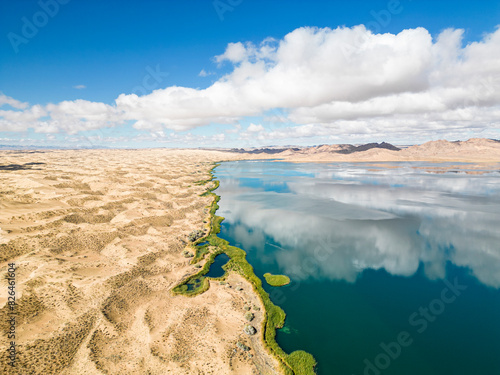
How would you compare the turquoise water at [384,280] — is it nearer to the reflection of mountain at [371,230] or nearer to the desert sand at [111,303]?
the reflection of mountain at [371,230]

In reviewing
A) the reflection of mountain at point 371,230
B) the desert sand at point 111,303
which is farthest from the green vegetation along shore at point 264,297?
the reflection of mountain at point 371,230

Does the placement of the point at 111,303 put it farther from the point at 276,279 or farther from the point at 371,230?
the point at 371,230

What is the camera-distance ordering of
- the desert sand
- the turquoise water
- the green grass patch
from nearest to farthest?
the desert sand < the turquoise water < the green grass patch

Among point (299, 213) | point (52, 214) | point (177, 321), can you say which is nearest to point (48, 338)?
point (177, 321)

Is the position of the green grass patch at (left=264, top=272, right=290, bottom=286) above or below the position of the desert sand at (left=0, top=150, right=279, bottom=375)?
below

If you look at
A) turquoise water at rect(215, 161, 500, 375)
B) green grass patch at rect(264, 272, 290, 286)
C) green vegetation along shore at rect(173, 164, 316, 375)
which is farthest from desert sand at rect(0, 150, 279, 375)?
turquoise water at rect(215, 161, 500, 375)

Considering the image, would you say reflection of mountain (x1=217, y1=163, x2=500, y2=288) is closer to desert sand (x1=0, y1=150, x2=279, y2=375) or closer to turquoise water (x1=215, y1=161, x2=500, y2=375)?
turquoise water (x1=215, y1=161, x2=500, y2=375)

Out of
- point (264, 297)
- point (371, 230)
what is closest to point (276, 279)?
point (264, 297)
